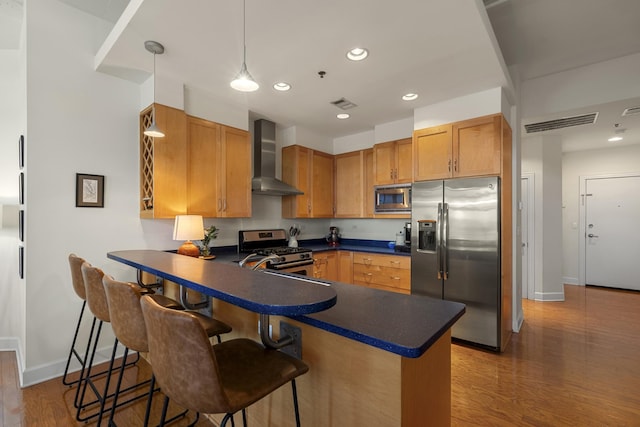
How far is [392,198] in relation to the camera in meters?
4.09

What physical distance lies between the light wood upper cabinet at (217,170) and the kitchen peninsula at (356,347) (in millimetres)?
1676

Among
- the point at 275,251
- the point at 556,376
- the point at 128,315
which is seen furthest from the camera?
the point at 275,251

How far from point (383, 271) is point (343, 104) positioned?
7.15ft

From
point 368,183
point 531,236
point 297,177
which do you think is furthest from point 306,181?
point 531,236

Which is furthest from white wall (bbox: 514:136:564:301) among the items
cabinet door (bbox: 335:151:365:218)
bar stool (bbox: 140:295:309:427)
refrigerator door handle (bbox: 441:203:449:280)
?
bar stool (bbox: 140:295:309:427)

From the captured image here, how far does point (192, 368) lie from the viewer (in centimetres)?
95

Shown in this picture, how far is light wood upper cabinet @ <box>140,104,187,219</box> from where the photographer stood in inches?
107

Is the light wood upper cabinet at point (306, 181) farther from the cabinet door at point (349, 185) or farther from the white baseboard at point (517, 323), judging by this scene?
the white baseboard at point (517, 323)

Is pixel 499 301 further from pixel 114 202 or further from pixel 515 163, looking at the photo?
pixel 114 202

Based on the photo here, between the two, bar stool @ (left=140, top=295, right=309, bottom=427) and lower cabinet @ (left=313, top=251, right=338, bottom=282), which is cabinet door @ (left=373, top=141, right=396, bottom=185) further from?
bar stool @ (left=140, top=295, right=309, bottom=427)

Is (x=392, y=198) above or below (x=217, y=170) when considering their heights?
below

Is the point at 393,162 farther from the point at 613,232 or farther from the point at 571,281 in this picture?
the point at 571,281

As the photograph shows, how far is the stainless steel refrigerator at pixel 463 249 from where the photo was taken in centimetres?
287

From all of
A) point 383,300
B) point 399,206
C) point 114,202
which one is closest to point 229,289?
point 383,300
